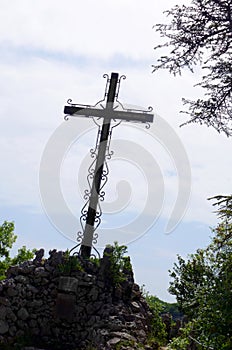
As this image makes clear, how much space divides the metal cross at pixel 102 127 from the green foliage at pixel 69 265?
0.34m

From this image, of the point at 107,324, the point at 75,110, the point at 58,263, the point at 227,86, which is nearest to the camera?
the point at 227,86

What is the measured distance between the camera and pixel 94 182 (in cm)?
1009

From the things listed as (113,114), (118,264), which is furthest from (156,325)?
(113,114)

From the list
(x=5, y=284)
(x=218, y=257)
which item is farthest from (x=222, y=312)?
(x=5, y=284)

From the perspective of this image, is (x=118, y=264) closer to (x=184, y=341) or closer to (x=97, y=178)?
(x=97, y=178)

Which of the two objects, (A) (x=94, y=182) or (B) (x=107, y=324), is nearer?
(B) (x=107, y=324)

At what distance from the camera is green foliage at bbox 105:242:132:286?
9641mm

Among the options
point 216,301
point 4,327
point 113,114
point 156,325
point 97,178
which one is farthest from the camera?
point 113,114

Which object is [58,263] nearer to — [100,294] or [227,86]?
[100,294]

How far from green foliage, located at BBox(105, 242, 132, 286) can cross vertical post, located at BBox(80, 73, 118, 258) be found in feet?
1.36

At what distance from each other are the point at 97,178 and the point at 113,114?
1149 mm

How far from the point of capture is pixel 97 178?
10102 millimetres

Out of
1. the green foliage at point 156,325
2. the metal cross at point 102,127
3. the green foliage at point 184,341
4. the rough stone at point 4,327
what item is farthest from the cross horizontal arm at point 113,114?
the green foliage at point 184,341

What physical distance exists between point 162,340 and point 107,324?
1107mm
